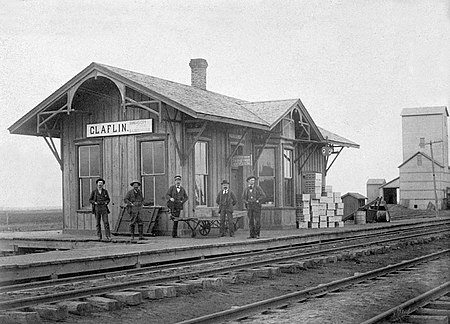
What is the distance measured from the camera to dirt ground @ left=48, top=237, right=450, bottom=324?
24.8 ft

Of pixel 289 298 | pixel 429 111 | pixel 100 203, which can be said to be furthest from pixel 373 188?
pixel 289 298

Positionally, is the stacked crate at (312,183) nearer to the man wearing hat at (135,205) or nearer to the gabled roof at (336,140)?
the gabled roof at (336,140)

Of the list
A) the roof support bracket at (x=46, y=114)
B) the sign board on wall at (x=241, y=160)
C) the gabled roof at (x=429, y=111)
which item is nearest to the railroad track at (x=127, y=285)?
the sign board on wall at (x=241, y=160)

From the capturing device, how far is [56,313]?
290 inches

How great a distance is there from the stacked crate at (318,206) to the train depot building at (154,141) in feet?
2.50

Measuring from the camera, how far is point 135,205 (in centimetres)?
1588

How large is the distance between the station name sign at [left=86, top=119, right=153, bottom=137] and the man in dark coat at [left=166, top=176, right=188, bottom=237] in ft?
6.07

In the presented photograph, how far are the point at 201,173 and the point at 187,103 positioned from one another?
2.27 m

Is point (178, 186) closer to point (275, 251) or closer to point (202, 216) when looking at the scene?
point (202, 216)

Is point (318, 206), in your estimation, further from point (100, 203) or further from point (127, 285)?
point (127, 285)

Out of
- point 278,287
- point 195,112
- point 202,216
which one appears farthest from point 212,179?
point 278,287

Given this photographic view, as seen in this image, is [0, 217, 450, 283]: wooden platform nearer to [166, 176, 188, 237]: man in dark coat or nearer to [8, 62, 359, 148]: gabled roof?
[166, 176, 188, 237]: man in dark coat

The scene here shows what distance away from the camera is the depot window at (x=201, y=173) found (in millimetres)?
17688

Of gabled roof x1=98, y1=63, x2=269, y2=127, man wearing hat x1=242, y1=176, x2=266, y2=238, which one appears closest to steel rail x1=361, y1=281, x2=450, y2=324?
man wearing hat x1=242, y1=176, x2=266, y2=238
